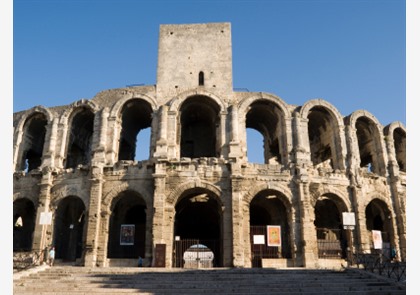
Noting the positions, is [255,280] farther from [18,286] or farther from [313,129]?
[313,129]

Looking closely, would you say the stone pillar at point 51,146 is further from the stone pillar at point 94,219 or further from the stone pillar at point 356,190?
the stone pillar at point 356,190

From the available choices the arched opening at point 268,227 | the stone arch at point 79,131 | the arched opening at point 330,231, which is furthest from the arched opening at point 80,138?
the arched opening at point 330,231

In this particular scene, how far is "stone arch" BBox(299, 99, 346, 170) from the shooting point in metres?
22.4

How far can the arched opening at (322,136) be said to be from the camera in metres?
23.1

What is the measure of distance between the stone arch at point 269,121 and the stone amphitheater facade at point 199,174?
0.28ft

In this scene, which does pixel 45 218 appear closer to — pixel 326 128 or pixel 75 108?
pixel 75 108

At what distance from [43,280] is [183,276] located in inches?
217

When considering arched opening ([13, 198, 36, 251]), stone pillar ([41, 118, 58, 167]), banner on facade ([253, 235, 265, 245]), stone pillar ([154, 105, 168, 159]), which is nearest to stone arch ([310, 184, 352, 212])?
banner on facade ([253, 235, 265, 245])

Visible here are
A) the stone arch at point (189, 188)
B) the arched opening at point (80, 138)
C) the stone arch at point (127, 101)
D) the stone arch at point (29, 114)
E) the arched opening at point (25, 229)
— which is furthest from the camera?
the arched opening at point (25, 229)

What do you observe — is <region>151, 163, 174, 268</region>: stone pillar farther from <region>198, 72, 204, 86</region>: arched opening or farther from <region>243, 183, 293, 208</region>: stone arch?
<region>198, 72, 204, 86</region>: arched opening

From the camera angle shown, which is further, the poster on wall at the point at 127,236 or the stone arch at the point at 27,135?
the stone arch at the point at 27,135

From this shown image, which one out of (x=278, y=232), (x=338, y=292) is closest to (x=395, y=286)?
(x=338, y=292)

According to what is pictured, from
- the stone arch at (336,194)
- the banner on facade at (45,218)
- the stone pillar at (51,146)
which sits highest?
the stone pillar at (51,146)

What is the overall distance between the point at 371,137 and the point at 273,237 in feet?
34.2
